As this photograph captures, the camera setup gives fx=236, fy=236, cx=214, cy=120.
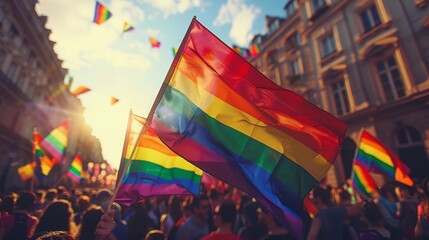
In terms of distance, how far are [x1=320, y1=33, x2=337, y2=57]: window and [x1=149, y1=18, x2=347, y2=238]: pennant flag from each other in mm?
15122

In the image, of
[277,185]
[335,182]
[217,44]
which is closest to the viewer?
[277,185]

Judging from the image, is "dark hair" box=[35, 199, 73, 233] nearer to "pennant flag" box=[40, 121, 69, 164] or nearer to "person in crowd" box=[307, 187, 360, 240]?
"person in crowd" box=[307, 187, 360, 240]

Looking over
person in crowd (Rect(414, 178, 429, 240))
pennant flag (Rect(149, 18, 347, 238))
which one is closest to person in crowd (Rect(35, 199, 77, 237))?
pennant flag (Rect(149, 18, 347, 238))

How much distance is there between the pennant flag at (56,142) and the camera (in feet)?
24.9

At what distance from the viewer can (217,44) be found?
108 inches

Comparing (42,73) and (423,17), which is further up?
(42,73)

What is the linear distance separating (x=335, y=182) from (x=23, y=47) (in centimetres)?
2591

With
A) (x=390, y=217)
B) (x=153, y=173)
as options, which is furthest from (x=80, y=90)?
(x=390, y=217)

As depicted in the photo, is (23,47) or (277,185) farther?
(23,47)

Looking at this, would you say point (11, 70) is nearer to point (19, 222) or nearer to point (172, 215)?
point (19, 222)

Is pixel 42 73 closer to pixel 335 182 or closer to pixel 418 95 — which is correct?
pixel 335 182

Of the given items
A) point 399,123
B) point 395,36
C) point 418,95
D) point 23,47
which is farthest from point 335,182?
point 23,47

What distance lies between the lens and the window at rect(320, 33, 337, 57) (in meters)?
15.7

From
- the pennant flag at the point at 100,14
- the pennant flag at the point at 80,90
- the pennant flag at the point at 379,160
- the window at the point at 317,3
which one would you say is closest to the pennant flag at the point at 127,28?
the pennant flag at the point at 100,14
